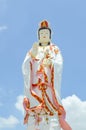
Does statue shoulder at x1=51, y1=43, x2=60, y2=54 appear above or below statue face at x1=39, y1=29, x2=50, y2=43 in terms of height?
below

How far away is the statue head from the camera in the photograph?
1181 centimetres

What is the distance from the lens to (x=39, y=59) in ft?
37.8

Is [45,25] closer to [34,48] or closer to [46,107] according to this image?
[34,48]

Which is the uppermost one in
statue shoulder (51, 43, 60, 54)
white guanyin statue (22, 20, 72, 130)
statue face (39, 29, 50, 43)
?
statue face (39, 29, 50, 43)

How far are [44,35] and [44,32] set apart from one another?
85 millimetres

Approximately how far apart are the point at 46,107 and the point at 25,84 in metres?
0.83

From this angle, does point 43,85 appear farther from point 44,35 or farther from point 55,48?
point 44,35

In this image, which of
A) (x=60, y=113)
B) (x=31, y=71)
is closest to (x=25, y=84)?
(x=31, y=71)

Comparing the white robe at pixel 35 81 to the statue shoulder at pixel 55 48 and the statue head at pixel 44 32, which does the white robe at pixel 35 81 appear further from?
the statue head at pixel 44 32

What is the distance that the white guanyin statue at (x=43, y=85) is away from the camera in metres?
10.9

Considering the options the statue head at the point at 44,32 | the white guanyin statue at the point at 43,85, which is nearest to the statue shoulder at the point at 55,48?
the white guanyin statue at the point at 43,85

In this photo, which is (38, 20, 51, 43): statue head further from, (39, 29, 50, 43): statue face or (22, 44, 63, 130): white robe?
(22, 44, 63, 130): white robe

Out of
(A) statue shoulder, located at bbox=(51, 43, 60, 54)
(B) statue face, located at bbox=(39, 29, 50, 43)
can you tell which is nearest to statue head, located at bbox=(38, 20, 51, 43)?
(B) statue face, located at bbox=(39, 29, 50, 43)

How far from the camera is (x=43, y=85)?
11.1m
